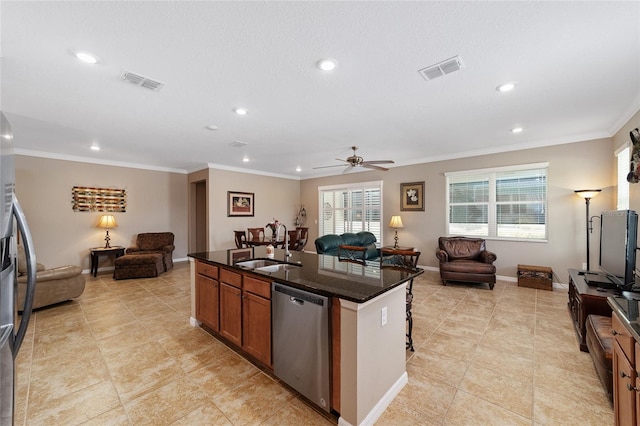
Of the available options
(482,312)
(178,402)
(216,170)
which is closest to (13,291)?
(178,402)

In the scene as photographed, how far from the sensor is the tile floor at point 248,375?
1.83 meters

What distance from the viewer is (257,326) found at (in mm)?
2301

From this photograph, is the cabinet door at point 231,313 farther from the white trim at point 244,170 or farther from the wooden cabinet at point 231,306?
A: the white trim at point 244,170

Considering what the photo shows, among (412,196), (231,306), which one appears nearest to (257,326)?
(231,306)

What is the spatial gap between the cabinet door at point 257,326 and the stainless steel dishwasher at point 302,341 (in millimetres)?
114

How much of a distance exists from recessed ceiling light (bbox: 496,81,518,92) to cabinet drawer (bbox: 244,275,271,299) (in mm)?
3052

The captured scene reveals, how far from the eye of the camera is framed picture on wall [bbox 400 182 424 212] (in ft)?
21.0

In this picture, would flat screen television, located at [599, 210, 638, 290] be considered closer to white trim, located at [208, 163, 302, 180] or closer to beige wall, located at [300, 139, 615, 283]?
beige wall, located at [300, 139, 615, 283]

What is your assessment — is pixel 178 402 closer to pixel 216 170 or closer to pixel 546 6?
pixel 546 6

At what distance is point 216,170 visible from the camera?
270 inches

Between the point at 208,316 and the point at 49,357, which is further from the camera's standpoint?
the point at 208,316

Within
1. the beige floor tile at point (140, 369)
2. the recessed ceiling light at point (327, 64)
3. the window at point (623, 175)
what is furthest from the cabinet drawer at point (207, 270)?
the window at point (623, 175)

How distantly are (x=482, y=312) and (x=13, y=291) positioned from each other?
458 centimetres

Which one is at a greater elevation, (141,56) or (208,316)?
(141,56)
